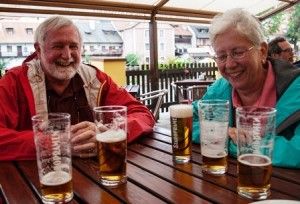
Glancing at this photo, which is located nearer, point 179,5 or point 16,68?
point 16,68

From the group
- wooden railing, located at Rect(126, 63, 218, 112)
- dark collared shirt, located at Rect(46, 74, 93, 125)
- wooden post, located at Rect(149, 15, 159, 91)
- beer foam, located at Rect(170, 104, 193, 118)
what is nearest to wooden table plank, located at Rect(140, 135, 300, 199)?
beer foam, located at Rect(170, 104, 193, 118)

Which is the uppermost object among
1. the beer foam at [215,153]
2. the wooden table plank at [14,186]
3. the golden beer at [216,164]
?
the beer foam at [215,153]

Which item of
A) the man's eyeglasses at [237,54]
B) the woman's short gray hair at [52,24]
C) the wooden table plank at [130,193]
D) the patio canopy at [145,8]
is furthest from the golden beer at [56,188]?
the patio canopy at [145,8]

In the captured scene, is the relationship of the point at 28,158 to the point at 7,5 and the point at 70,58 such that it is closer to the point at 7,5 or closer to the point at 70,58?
the point at 70,58

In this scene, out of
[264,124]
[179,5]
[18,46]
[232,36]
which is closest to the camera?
[264,124]

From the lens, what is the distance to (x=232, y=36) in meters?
1.64

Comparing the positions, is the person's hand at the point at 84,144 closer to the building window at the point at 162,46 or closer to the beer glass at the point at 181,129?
the beer glass at the point at 181,129

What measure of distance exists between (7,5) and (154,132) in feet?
13.4

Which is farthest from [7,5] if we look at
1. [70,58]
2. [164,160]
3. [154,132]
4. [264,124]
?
[264,124]

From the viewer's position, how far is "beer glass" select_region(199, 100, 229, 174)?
1114 millimetres

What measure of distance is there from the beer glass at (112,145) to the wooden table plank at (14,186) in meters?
0.23

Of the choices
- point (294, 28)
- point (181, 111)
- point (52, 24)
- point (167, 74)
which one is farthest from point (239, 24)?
point (294, 28)

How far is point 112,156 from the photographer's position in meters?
1.04

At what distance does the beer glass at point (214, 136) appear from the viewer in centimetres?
111
